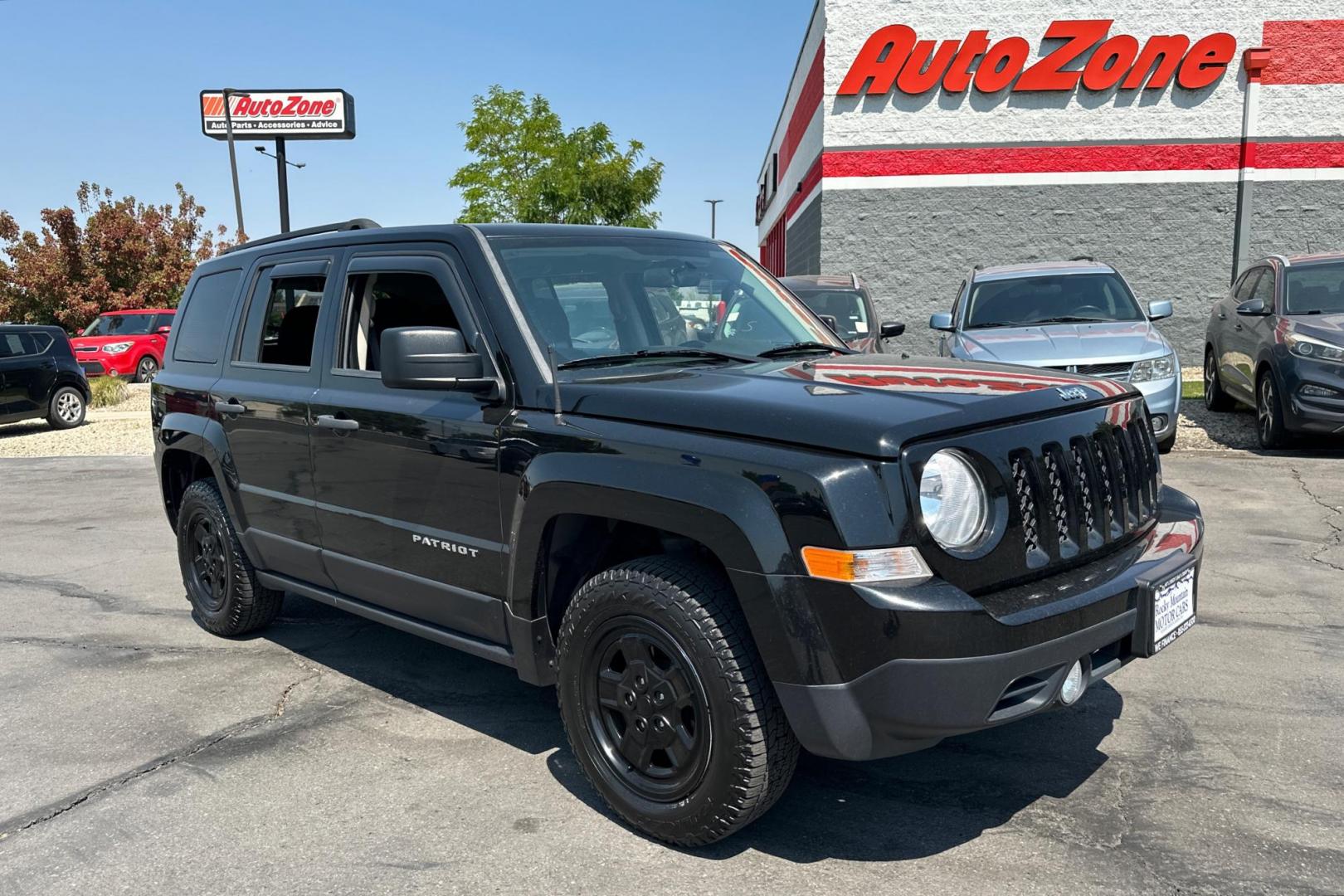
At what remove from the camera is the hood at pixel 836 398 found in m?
2.90

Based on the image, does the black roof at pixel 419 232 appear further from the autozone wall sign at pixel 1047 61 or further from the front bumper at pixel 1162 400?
the autozone wall sign at pixel 1047 61

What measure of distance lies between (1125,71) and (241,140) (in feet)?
90.2

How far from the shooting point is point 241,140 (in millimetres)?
35344

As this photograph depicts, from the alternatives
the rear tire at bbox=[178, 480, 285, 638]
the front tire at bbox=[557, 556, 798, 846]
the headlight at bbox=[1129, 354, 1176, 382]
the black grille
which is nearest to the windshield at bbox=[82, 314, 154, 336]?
the rear tire at bbox=[178, 480, 285, 638]

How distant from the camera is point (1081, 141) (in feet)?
60.6

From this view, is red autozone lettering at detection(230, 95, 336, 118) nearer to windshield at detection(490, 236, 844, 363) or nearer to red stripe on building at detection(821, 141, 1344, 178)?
red stripe on building at detection(821, 141, 1344, 178)

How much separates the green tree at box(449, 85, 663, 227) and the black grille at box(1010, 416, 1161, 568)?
32388 millimetres

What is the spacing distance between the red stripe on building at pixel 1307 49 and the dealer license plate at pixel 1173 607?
1787 cm

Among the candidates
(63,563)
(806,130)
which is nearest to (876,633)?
(63,563)

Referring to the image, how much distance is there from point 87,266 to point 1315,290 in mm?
33601

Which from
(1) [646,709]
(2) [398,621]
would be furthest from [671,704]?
(2) [398,621]

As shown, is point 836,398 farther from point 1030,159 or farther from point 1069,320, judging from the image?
point 1030,159

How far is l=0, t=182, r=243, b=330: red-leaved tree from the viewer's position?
3328 centimetres

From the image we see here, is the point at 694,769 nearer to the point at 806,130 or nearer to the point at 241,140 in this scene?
the point at 806,130
